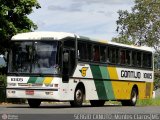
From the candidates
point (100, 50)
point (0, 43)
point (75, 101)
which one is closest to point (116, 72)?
point (100, 50)

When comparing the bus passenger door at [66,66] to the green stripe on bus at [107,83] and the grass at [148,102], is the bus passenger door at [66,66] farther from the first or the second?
the grass at [148,102]

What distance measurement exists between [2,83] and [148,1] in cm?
3542

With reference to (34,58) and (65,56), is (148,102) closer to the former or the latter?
(65,56)

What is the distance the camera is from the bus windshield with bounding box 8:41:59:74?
84.7ft

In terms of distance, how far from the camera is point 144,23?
69938mm

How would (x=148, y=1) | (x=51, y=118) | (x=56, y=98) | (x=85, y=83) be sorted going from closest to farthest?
(x=51, y=118), (x=56, y=98), (x=85, y=83), (x=148, y=1)

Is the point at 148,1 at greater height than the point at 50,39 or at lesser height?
greater

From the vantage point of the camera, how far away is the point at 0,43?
118 feet

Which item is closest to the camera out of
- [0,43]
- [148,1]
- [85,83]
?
[85,83]

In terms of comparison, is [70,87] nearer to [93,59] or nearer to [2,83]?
[93,59]

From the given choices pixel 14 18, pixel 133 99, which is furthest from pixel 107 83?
pixel 14 18

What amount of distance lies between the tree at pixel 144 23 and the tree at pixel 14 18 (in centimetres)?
3300

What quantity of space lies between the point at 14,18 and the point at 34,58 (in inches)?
446

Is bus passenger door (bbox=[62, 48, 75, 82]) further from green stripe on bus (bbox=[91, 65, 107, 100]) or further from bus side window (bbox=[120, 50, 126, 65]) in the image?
bus side window (bbox=[120, 50, 126, 65])
